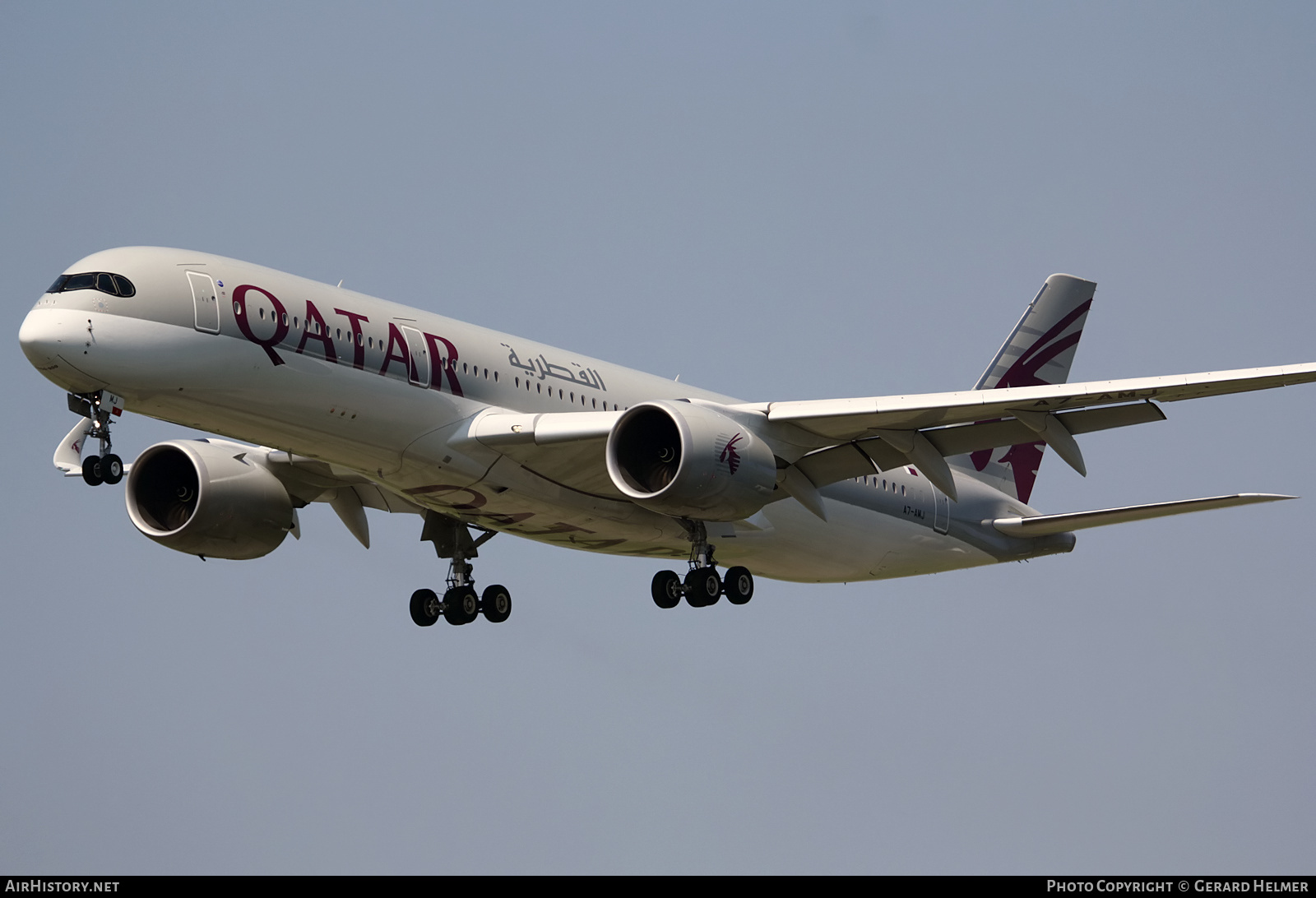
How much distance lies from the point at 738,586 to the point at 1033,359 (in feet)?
39.5

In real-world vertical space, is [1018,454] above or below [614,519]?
above

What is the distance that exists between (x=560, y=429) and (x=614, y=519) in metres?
3.18

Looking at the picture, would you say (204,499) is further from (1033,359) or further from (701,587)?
(1033,359)

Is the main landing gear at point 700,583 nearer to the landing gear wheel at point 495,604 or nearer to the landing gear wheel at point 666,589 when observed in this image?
the landing gear wheel at point 666,589

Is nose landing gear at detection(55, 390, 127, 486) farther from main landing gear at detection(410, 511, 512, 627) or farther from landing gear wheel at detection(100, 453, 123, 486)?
main landing gear at detection(410, 511, 512, 627)

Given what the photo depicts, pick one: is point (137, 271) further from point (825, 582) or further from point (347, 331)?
point (825, 582)

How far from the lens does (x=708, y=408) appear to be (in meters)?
27.9

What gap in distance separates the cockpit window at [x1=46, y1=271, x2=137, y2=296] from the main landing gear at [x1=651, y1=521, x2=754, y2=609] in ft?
36.4

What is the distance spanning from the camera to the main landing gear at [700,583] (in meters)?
30.5

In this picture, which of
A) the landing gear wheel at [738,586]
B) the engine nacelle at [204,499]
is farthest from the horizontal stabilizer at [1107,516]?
the engine nacelle at [204,499]

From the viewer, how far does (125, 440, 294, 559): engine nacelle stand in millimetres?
32031

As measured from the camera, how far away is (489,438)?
2777 centimetres
